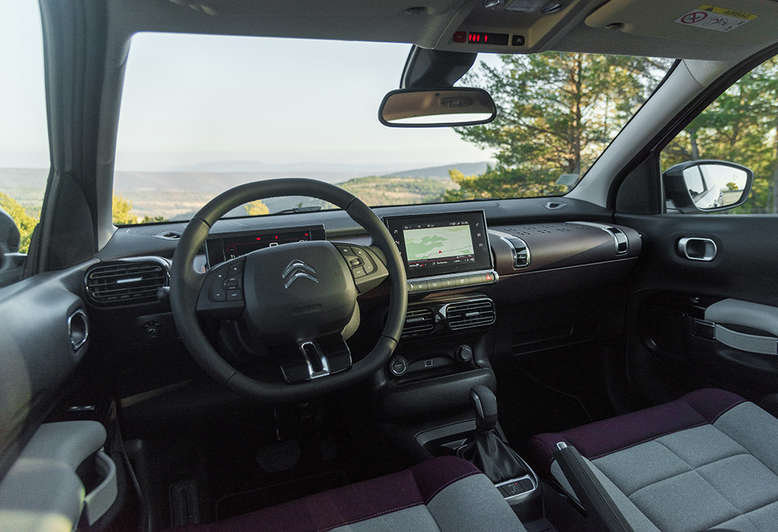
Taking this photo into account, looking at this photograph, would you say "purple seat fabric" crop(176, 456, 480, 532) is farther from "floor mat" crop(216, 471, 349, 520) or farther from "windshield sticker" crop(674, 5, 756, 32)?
"windshield sticker" crop(674, 5, 756, 32)

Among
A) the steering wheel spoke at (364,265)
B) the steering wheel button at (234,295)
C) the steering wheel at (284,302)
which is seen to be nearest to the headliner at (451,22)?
the steering wheel at (284,302)

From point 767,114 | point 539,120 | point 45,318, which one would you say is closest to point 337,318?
point 45,318

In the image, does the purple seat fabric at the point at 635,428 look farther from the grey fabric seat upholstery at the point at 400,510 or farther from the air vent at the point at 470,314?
the air vent at the point at 470,314

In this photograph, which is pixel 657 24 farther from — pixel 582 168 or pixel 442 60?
pixel 582 168

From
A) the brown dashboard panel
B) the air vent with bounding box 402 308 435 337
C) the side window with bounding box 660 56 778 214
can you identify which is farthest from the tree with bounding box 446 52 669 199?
the air vent with bounding box 402 308 435 337

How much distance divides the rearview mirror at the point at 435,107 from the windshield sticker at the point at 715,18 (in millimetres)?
767

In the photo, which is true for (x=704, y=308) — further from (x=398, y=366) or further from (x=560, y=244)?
(x=398, y=366)

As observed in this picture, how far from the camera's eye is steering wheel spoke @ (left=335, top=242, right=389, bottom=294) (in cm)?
167

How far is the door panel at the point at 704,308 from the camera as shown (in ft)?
7.25

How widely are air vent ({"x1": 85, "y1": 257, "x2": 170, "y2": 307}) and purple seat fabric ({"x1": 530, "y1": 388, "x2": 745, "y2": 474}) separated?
1.51 metres

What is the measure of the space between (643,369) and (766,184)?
145 cm

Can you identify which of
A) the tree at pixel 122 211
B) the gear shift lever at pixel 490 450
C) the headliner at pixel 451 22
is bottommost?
the gear shift lever at pixel 490 450

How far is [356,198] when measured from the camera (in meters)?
1.68

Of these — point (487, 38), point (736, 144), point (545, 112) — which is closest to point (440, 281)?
point (487, 38)
